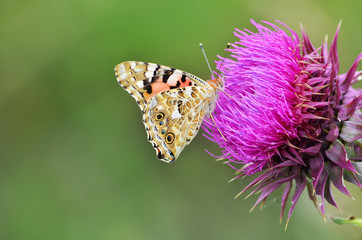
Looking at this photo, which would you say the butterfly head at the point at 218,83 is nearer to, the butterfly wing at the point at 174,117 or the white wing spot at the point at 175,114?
the butterfly wing at the point at 174,117

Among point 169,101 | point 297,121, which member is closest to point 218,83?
point 169,101

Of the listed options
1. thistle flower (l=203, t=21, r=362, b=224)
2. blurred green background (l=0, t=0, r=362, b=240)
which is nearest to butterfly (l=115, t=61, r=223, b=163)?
thistle flower (l=203, t=21, r=362, b=224)

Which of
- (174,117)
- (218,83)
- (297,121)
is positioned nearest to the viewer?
(297,121)

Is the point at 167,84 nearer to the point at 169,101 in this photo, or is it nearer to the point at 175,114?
the point at 169,101

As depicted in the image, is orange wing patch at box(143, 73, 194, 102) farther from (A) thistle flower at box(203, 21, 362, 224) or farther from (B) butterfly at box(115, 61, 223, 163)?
(A) thistle flower at box(203, 21, 362, 224)

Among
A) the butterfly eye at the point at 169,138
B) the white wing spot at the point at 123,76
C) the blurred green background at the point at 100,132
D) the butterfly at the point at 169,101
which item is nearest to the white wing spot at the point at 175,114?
the butterfly at the point at 169,101
